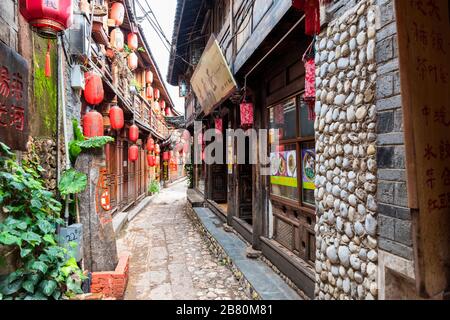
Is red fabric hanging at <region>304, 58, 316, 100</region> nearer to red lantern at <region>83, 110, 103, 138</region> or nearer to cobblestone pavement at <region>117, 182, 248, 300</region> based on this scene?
cobblestone pavement at <region>117, 182, 248, 300</region>

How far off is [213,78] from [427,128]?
23.8ft

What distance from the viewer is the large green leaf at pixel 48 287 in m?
3.58

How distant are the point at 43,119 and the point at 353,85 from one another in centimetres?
513

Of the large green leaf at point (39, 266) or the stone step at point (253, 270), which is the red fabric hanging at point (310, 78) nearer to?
the stone step at point (253, 270)

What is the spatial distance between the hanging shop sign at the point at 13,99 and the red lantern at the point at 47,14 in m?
0.65

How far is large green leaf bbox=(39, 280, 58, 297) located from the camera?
358 cm

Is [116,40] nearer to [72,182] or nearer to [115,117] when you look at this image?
[115,117]

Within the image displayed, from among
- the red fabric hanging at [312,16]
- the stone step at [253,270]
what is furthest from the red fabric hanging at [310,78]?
the stone step at [253,270]

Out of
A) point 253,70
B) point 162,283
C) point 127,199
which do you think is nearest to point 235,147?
point 253,70

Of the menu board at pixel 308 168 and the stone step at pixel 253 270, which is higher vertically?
the menu board at pixel 308 168

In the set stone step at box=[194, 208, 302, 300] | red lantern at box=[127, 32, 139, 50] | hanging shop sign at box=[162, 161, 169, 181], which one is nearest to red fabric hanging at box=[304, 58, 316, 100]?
stone step at box=[194, 208, 302, 300]

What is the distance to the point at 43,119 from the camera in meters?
5.42

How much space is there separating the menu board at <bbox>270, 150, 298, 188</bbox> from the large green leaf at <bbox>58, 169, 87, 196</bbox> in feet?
12.5

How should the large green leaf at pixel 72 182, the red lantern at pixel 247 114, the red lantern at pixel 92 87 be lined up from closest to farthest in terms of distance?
1. the large green leaf at pixel 72 182
2. the red lantern at pixel 92 87
3. the red lantern at pixel 247 114
